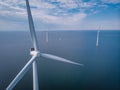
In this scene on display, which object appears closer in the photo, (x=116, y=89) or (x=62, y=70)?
(x=116, y=89)

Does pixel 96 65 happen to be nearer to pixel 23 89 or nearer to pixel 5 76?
pixel 23 89

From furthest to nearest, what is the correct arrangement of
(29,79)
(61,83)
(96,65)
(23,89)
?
(96,65) < (29,79) < (61,83) < (23,89)

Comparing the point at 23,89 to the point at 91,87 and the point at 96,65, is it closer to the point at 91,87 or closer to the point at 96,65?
the point at 91,87

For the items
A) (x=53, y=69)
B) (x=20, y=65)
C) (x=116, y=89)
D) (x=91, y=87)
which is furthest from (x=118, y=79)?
(x=20, y=65)

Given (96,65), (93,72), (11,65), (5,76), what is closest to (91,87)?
(93,72)

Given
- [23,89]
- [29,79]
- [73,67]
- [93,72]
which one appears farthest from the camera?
[73,67]

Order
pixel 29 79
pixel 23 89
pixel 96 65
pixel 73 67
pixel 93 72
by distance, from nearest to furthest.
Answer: pixel 23 89
pixel 29 79
pixel 93 72
pixel 73 67
pixel 96 65

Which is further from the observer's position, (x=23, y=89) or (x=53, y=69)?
(x=53, y=69)

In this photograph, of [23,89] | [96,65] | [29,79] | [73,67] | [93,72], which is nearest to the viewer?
[23,89]
